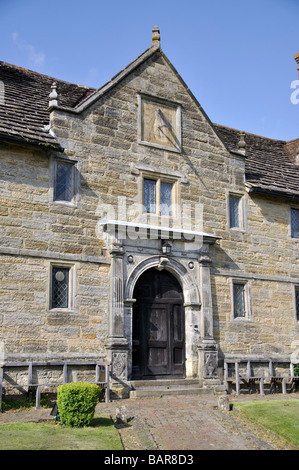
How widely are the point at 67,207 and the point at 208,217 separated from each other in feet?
14.2

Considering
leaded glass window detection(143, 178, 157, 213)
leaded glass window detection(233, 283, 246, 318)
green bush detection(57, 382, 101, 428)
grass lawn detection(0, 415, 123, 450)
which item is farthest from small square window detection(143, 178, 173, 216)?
grass lawn detection(0, 415, 123, 450)

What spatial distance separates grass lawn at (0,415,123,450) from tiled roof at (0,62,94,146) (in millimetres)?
6330

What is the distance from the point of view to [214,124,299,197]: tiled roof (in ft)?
51.9

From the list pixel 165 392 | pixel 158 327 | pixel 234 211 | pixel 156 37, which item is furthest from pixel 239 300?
pixel 156 37

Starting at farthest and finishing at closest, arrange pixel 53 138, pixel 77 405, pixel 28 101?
pixel 28 101
pixel 53 138
pixel 77 405

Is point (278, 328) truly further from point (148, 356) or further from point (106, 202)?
point (106, 202)

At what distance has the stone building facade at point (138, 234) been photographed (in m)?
11.6

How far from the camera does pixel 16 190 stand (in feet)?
38.2

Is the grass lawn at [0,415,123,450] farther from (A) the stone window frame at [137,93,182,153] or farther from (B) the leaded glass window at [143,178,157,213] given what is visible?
(A) the stone window frame at [137,93,182,153]

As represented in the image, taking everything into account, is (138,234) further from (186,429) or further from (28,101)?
(186,429)

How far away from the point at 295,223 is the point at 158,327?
6.28 metres

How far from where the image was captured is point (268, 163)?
17828mm

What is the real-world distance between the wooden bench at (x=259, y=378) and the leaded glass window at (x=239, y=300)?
1.35 m
